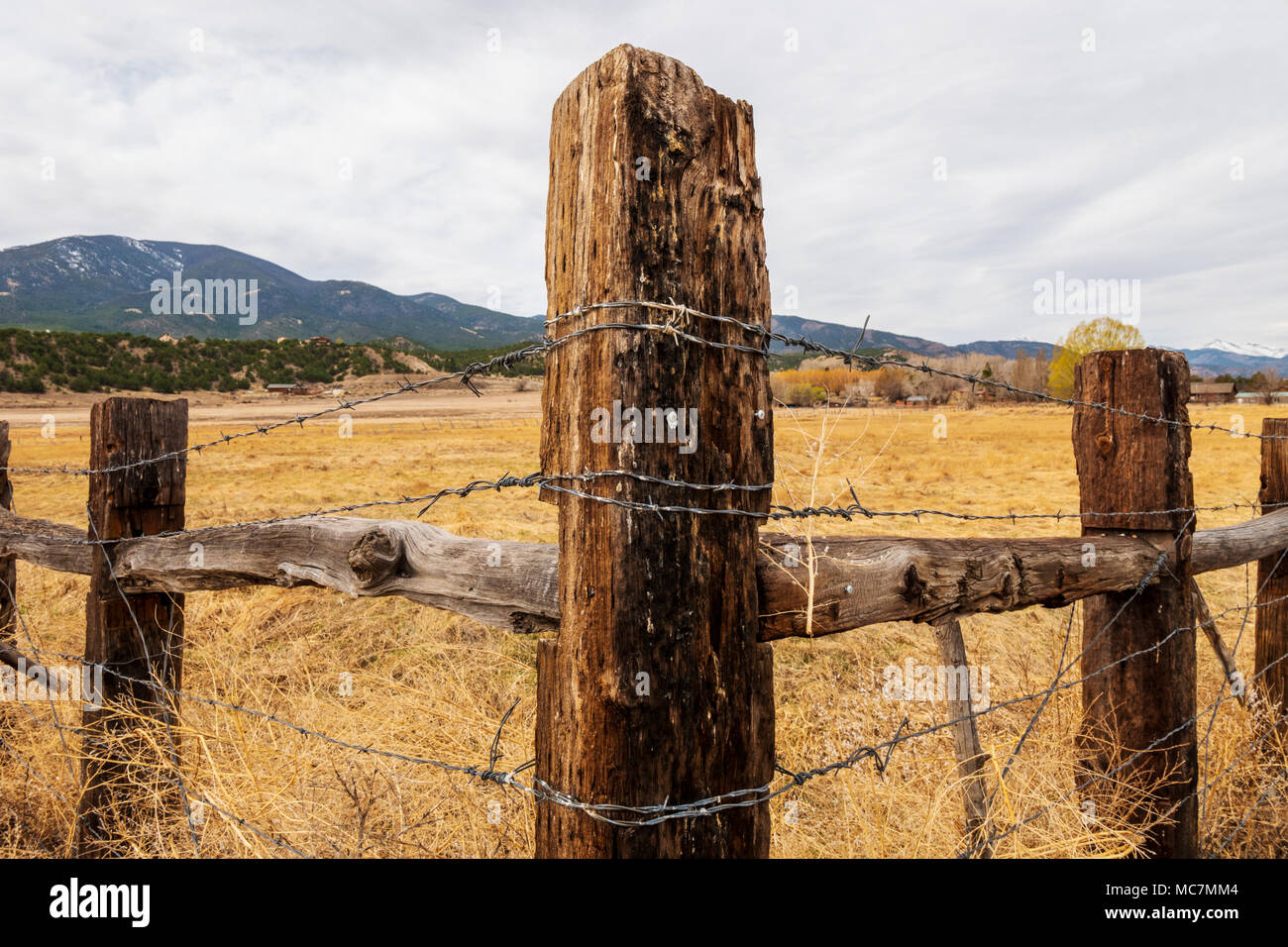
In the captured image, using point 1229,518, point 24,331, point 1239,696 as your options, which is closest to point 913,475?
point 1229,518

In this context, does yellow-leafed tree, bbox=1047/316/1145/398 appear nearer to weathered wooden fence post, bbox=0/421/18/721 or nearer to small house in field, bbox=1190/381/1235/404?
small house in field, bbox=1190/381/1235/404

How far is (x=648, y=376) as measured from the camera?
1590 millimetres

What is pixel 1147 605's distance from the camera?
2834mm

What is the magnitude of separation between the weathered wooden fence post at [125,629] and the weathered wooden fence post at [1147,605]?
3721 millimetres

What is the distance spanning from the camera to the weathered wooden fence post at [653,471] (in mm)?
1577

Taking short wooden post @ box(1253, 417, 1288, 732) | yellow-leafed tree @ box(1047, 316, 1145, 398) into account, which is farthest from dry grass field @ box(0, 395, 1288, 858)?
yellow-leafed tree @ box(1047, 316, 1145, 398)

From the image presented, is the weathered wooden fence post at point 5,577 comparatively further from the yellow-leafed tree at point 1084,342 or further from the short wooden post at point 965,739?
the yellow-leafed tree at point 1084,342

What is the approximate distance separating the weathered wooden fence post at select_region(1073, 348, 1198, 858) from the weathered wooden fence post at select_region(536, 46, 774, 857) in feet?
6.10

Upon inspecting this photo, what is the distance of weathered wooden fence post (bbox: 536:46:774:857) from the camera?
1.58 meters

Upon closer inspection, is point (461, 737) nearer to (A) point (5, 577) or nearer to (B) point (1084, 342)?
(A) point (5, 577)

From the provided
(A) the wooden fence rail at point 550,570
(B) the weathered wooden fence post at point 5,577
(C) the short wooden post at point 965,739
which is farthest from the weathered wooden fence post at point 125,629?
(C) the short wooden post at point 965,739
